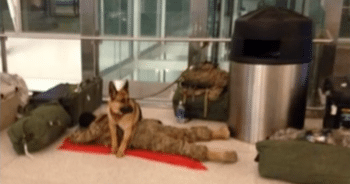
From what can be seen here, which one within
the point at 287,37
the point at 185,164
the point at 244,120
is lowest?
the point at 185,164

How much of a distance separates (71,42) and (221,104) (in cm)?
710

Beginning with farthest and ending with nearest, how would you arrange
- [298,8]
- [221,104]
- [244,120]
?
[298,8], [221,104], [244,120]

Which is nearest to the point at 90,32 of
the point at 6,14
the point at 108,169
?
the point at 108,169

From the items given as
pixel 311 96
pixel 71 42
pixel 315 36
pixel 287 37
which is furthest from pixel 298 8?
pixel 71 42

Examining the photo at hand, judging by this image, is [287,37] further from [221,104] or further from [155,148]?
[155,148]

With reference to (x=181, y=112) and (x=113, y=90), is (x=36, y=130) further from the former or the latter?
(x=181, y=112)

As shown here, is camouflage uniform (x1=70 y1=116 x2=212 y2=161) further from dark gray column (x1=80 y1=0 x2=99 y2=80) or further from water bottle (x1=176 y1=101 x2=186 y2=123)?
dark gray column (x1=80 y1=0 x2=99 y2=80)

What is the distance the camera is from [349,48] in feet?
11.9

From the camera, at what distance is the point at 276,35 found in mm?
2588

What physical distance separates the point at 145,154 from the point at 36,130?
0.70 metres

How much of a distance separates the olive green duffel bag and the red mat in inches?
15.4

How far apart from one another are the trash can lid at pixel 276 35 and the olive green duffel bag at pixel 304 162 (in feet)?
2.12

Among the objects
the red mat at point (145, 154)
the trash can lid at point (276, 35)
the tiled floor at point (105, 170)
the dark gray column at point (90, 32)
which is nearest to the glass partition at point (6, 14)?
the dark gray column at point (90, 32)

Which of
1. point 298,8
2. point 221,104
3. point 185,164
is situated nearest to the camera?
point 185,164
